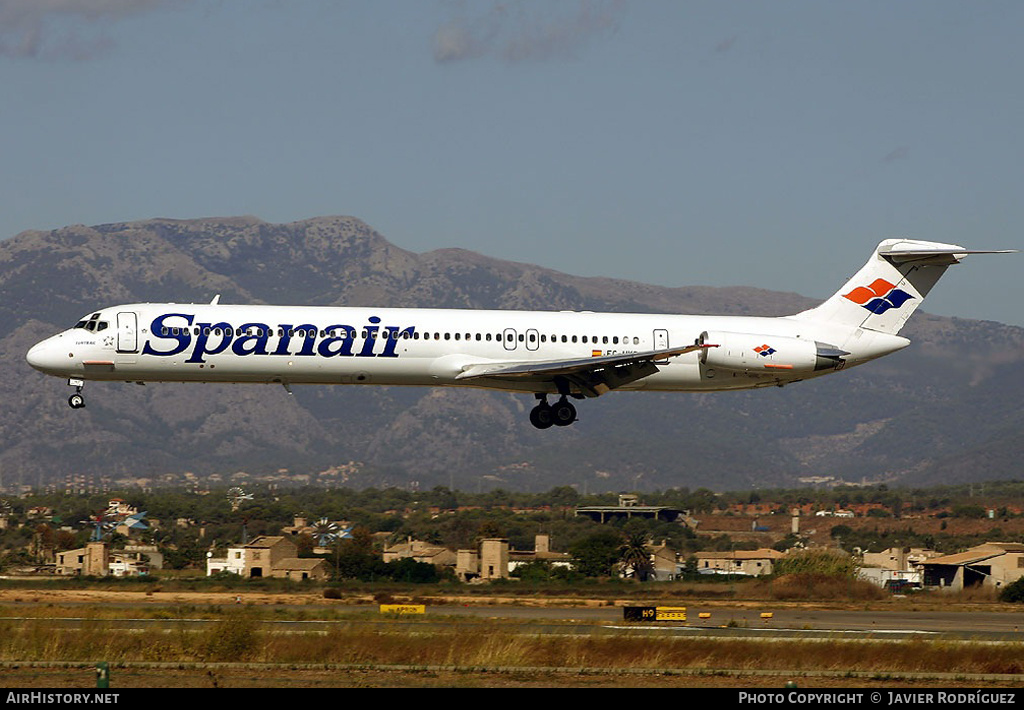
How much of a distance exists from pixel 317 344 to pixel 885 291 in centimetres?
1898

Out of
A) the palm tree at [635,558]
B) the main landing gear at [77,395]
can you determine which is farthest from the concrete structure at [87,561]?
the palm tree at [635,558]

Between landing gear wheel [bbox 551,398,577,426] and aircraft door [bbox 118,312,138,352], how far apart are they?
41.4 feet

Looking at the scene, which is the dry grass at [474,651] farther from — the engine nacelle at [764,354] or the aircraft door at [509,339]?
the engine nacelle at [764,354]

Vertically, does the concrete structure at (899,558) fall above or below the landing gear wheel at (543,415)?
below

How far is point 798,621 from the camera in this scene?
127 ft

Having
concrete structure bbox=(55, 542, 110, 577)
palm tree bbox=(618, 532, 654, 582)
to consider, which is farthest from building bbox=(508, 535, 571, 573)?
concrete structure bbox=(55, 542, 110, 577)

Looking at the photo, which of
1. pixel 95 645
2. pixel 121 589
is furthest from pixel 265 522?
pixel 95 645

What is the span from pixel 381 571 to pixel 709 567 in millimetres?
26367

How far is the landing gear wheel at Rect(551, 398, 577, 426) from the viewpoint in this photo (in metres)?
44.7

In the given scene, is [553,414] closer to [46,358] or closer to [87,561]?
[46,358]

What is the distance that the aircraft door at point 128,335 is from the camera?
41.5 meters

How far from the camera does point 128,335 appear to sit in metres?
41.5

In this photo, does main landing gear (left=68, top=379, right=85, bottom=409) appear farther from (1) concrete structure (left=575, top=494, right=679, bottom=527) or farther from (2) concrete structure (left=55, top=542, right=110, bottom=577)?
(1) concrete structure (left=575, top=494, right=679, bottom=527)

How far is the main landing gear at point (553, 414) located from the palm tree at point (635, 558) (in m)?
17.0
